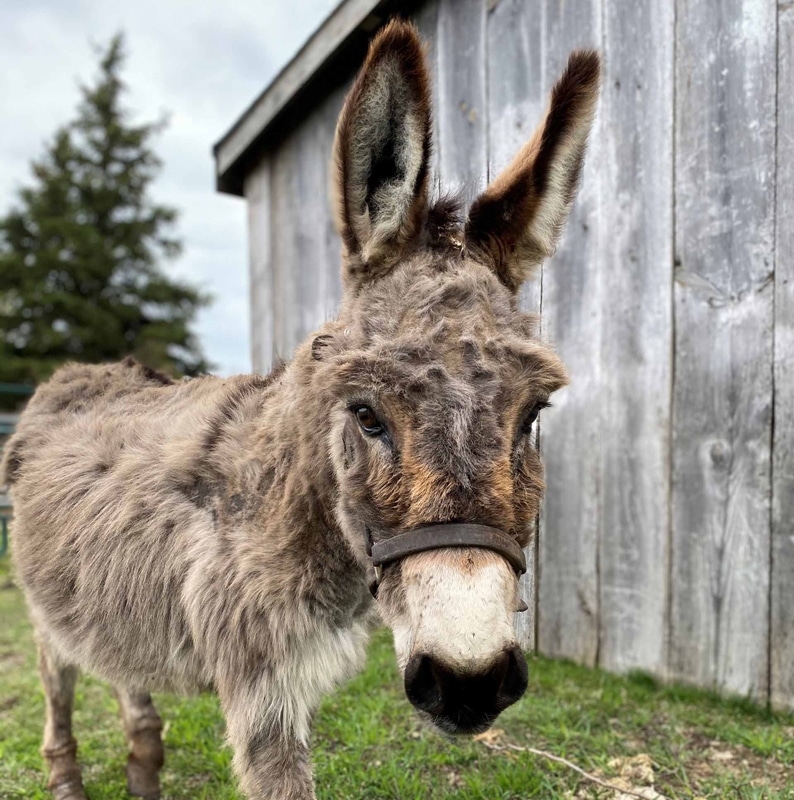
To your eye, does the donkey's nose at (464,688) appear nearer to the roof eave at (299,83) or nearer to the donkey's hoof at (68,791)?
the donkey's hoof at (68,791)

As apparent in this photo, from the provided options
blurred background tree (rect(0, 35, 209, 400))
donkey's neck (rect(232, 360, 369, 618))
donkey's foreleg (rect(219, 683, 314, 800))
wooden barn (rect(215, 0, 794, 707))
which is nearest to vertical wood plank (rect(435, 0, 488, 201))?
wooden barn (rect(215, 0, 794, 707))

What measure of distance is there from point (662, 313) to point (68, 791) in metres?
3.79

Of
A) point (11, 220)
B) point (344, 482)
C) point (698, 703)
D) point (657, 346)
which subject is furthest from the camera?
point (11, 220)

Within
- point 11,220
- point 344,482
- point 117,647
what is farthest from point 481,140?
point 11,220

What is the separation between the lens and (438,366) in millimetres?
1676

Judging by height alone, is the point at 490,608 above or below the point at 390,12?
below

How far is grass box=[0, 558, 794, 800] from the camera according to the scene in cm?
291

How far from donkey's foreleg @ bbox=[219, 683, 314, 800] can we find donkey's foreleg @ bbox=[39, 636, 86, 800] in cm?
145

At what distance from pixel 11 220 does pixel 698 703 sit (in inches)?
865

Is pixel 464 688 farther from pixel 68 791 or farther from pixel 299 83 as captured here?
pixel 299 83

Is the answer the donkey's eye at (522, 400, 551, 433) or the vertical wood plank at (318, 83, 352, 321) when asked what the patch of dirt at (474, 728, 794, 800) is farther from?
the vertical wood plank at (318, 83, 352, 321)

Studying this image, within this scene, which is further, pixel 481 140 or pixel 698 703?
pixel 481 140

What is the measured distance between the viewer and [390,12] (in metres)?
4.61

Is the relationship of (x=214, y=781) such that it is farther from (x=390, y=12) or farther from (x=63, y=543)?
(x=390, y=12)
